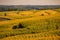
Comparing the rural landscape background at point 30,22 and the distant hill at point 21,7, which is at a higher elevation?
the distant hill at point 21,7

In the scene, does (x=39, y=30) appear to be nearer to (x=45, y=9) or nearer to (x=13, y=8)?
(x=45, y=9)

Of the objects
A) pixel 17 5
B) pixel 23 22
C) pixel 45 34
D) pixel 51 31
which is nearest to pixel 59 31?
pixel 51 31

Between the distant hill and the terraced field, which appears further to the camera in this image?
the distant hill

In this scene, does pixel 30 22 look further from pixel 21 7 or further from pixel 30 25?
pixel 21 7

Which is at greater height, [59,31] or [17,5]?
[17,5]

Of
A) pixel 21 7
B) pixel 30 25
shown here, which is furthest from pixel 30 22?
pixel 21 7

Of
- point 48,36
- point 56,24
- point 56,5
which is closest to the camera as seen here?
point 48,36

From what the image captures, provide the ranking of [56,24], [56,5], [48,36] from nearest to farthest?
1. [48,36]
2. [56,24]
3. [56,5]

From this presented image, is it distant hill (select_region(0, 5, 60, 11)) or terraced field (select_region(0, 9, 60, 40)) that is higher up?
distant hill (select_region(0, 5, 60, 11))
